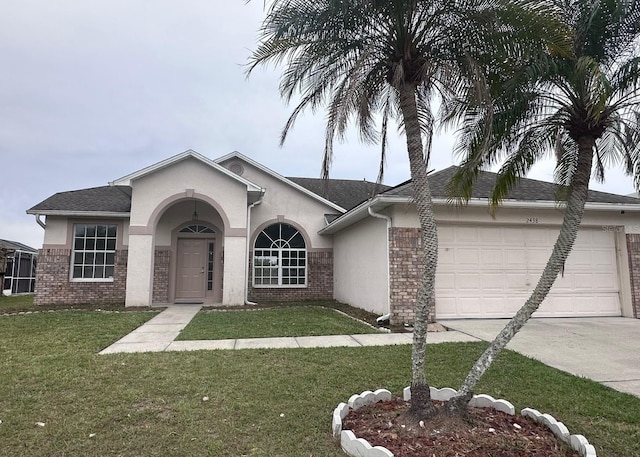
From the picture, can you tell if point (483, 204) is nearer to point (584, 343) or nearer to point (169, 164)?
point (584, 343)

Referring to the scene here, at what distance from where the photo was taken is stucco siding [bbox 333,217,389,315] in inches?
389

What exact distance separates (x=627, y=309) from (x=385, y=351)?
26.8 ft

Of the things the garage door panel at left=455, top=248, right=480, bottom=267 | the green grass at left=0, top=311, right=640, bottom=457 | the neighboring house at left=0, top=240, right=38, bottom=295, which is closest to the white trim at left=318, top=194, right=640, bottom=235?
the garage door panel at left=455, top=248, right=480, bottom=267

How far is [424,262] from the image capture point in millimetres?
3672

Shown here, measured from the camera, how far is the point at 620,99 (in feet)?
14.8

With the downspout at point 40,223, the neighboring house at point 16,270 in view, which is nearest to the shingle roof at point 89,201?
the downspout at point 40,223

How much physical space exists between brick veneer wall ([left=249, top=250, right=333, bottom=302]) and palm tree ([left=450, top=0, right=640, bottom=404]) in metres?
10.2

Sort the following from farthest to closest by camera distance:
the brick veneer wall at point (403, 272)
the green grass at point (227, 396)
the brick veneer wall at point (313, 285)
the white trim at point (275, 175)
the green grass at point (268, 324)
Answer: the white trim at point (275, 175)
the brick veneer wall at point (313, 285)
the brick veneer wall at point (403, 272)
the green grass at point (268, 324)
the green grass at point (227, 396)

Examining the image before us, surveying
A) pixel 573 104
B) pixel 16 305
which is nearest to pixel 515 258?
pixel 573 104

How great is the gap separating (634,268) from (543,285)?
30.3 feet

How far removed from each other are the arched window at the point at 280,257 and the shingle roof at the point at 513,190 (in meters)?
6.41

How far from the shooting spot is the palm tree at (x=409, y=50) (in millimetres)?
3697

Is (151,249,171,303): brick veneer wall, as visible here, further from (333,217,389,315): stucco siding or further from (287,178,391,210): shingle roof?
(287,178,391,210): shingle roof

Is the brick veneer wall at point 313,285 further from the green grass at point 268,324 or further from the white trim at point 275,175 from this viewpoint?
the green grass at point 268,324
